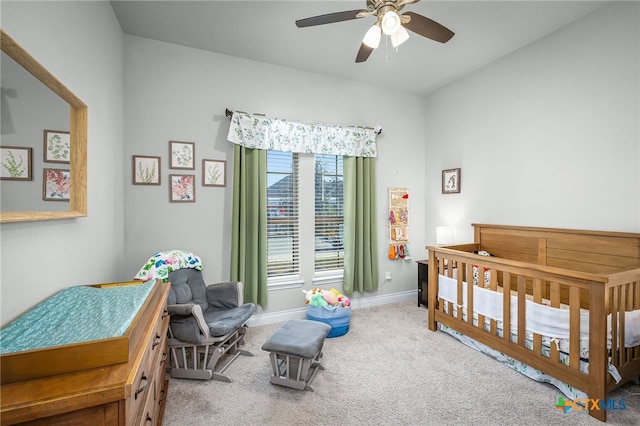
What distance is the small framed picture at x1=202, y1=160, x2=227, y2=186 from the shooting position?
2.87 m

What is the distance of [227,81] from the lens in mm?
2982

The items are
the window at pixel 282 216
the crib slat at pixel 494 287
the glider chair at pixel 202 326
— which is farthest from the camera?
the window at pixel 282 216

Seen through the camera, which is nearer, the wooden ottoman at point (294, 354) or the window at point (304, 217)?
the wooden ottoman at point (294, 354)

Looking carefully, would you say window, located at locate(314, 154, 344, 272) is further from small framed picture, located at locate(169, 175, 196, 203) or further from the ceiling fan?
the ceiling fan

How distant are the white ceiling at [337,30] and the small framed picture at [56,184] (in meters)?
1.64

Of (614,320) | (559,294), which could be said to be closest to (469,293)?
(559,294)

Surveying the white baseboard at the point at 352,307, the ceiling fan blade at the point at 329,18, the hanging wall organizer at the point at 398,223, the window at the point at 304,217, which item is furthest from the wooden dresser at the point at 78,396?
the hanging wall organizer at the point at 398,223

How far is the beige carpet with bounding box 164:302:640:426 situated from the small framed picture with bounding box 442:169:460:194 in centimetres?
189

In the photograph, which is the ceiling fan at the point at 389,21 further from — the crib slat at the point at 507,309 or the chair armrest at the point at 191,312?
the chair armrest at the point at 191,312

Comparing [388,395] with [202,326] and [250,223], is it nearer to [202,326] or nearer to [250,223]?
[202,326]

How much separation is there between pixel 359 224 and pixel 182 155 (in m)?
2.08

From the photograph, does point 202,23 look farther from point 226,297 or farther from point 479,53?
point 479,53

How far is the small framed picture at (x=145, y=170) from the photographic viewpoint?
8.61 feet

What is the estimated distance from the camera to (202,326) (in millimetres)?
2008
